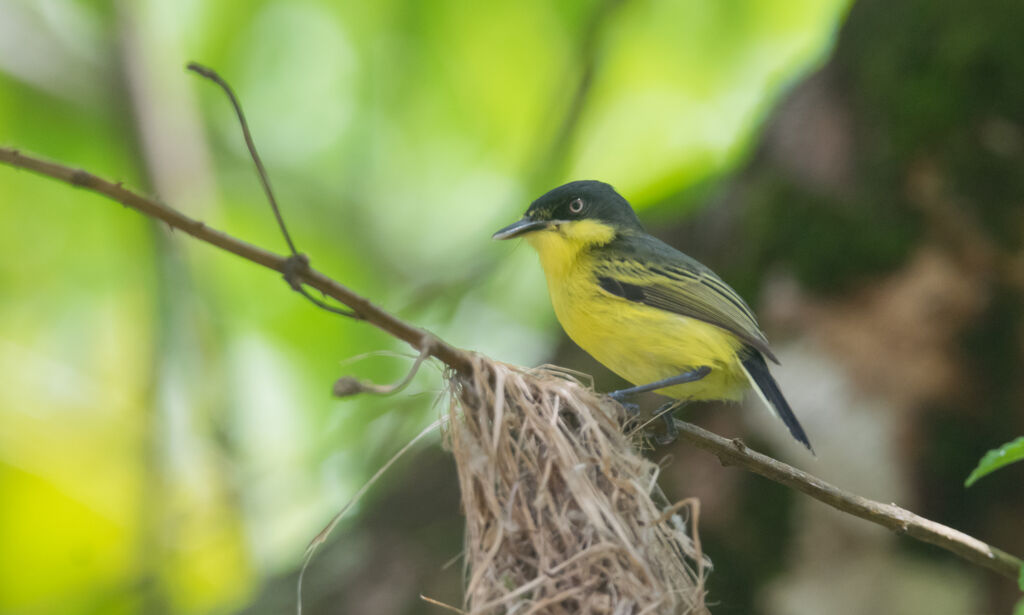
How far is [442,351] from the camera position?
7.02 ft

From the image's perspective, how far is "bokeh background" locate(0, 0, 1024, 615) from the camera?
4.55 m

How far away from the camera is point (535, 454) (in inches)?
94.4

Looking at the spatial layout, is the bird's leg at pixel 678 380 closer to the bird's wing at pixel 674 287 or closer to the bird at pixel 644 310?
the bird at pixel 644 310

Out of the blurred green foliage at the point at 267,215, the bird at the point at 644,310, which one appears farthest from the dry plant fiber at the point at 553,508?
the blurred green foliage at the point at 267,215

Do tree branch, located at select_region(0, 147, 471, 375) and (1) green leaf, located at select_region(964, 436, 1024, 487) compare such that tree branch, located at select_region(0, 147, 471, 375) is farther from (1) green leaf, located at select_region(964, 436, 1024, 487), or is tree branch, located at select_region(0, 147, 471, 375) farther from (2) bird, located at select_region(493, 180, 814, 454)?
(2) bird, located at select_region(493, 180, 814, 454)

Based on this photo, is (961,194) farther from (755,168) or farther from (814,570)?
(814,570)

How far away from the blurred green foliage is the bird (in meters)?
1.83

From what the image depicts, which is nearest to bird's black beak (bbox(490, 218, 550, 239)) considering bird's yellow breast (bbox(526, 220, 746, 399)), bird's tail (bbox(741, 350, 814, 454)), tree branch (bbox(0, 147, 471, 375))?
bird's yellow breast (bbox(526, 220, 746, 399))

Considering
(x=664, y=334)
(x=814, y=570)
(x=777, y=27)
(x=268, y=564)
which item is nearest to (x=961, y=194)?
(x=814, y=570)

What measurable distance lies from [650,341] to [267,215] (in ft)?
16.1

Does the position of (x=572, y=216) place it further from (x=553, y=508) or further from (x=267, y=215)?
(x=267, y=215)

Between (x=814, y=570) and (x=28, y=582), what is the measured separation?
5.08 metres

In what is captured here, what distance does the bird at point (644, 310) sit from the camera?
3254 mm

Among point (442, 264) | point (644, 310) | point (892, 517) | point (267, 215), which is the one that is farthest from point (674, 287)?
point (267, 215)
